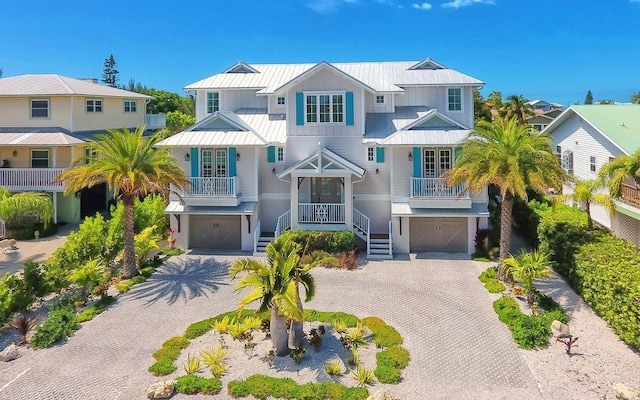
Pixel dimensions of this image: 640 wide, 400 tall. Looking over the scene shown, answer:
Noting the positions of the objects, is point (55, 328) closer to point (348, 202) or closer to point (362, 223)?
point (348, 202)

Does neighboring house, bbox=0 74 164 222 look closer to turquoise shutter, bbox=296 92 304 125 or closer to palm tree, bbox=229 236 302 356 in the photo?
turquoise shutter, bbox=296 92 304 125

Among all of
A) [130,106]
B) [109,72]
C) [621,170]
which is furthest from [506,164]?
[109,72]

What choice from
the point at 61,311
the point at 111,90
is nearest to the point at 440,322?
the point at 61,311

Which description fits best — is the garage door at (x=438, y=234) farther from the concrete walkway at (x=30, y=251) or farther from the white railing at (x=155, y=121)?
the white railing at (x=155, y=121)

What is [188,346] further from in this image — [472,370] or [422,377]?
[472,370]

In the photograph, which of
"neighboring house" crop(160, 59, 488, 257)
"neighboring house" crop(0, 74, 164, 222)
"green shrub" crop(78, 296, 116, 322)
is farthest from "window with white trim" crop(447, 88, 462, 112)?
"neighboring house" crop(0, 74, 164, 222)

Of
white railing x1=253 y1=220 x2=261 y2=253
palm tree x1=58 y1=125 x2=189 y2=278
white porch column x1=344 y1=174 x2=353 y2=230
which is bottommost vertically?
white railing x1=253 y1=220 x2=261 y2=253

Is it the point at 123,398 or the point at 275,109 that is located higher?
the point at 275,109
